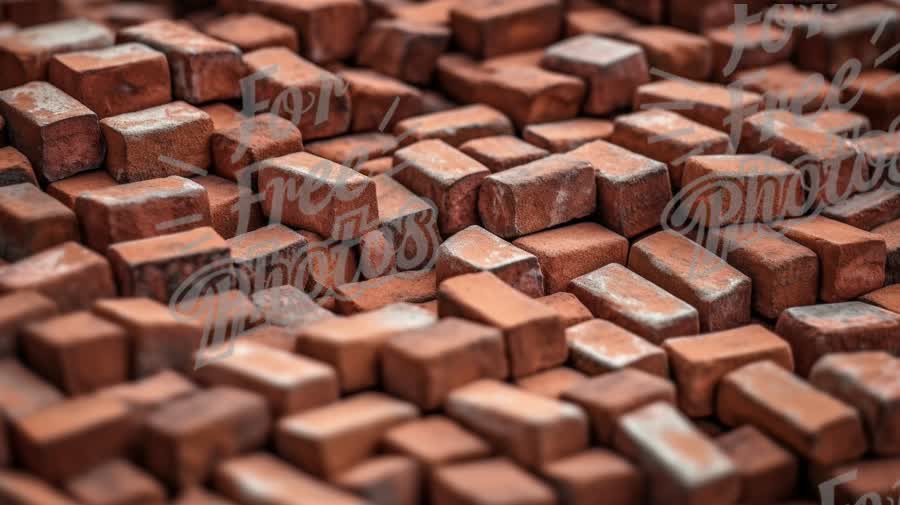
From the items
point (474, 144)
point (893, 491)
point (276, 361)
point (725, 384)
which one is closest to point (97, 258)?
point (276, 361)

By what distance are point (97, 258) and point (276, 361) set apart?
570mm

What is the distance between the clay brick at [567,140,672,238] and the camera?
3602 mm

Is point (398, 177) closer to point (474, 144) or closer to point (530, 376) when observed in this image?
point (474, 144)

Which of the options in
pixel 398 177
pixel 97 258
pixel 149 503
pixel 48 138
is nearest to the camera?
pixel 149 503

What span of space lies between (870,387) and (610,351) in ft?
2.12

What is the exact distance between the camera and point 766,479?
2.75m

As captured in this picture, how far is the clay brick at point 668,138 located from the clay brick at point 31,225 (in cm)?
181

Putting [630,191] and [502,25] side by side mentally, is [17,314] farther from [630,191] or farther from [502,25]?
[502,25]

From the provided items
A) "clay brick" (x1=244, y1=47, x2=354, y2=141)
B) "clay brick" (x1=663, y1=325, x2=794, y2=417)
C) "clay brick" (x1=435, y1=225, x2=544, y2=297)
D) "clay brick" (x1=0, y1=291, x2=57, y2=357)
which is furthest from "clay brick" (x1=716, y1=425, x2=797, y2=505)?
"clay brick" (x1=244, y1=47, x2=354, y2=141)

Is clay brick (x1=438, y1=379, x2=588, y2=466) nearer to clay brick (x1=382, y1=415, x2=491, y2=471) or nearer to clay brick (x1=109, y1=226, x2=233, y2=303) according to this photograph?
clay brick (x1=382, y1=415, x2=491, y2=471)

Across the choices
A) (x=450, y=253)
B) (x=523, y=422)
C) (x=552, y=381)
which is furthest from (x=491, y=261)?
(x=523, y=422)

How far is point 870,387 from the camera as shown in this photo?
2879mm

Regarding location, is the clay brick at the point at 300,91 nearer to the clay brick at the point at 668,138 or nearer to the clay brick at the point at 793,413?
the clay brick at the point at 668,138

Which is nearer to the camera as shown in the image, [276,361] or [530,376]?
[276,361]
